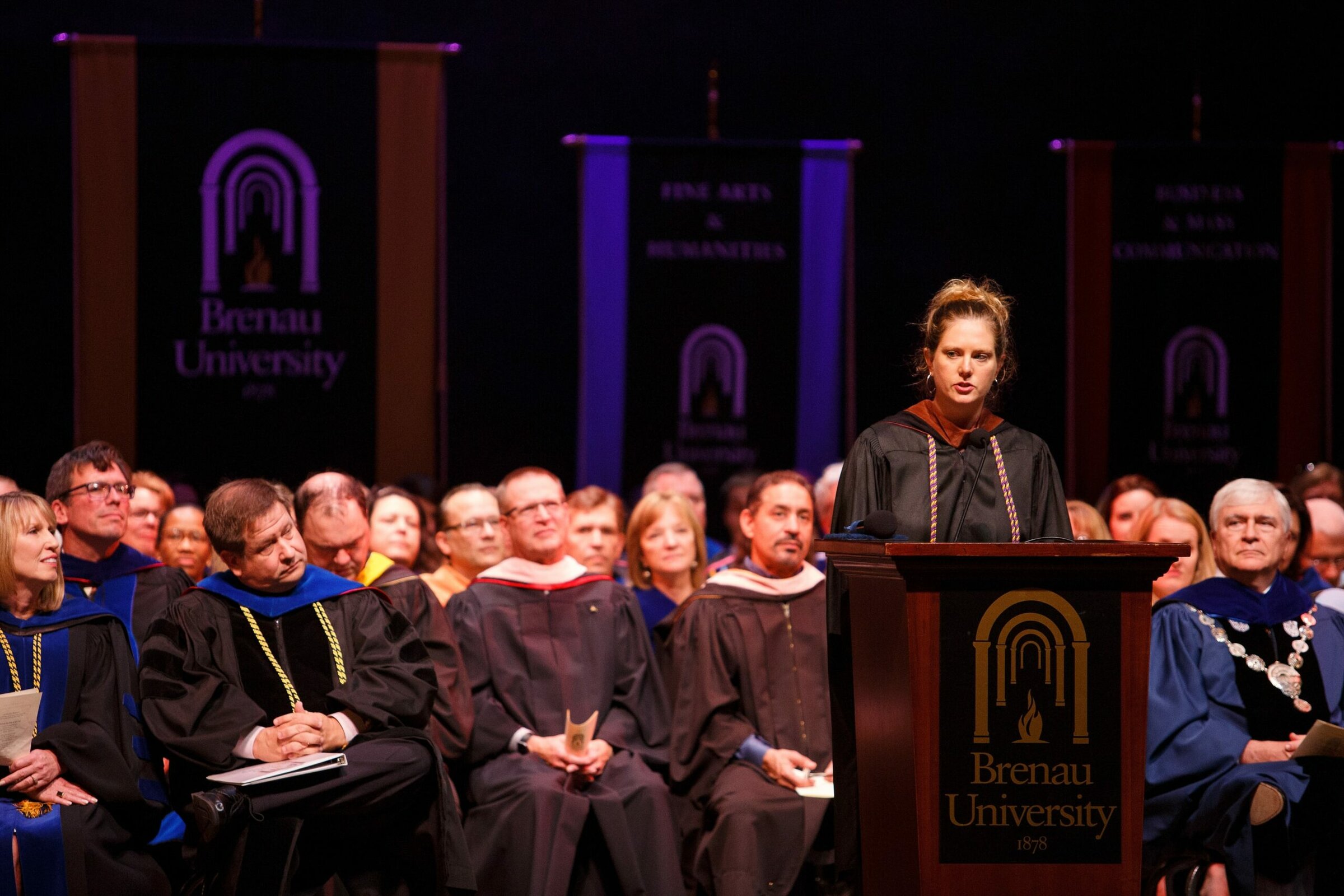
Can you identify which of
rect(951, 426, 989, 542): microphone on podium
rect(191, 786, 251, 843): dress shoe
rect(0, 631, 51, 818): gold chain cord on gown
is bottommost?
rect(191, 786, 251, 843): dress shoe

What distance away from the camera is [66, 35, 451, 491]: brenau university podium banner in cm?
725

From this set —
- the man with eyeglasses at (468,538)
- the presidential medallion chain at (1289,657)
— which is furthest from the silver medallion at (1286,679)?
the man with eyeglasses at (468,538)

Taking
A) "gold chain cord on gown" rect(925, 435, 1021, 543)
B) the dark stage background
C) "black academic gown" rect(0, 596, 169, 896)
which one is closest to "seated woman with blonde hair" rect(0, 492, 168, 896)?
"black academic gown" rect(0, 596, 169, 896)

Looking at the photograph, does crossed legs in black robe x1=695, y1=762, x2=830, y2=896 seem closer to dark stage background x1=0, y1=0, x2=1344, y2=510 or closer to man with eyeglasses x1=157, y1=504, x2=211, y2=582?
man with eyeglasses x1=157, y1=504, x2=211, y2=582

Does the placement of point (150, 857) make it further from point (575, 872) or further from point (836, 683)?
point (836, 683)

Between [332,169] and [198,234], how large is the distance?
793mm

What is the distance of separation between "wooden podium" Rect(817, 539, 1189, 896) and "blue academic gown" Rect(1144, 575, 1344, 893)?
173 centimetres

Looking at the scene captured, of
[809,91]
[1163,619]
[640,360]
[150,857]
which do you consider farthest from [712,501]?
[150,857]

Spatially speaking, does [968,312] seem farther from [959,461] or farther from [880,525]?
[880,525]

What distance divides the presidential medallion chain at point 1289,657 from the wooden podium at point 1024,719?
2208 millimetres

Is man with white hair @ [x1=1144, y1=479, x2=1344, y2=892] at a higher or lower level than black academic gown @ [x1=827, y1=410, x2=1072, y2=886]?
lower

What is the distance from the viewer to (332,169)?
7520mm

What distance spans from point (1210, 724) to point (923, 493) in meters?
1.95

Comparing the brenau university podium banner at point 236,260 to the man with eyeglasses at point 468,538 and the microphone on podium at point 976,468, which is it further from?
the microphone on podium at point 976,468
